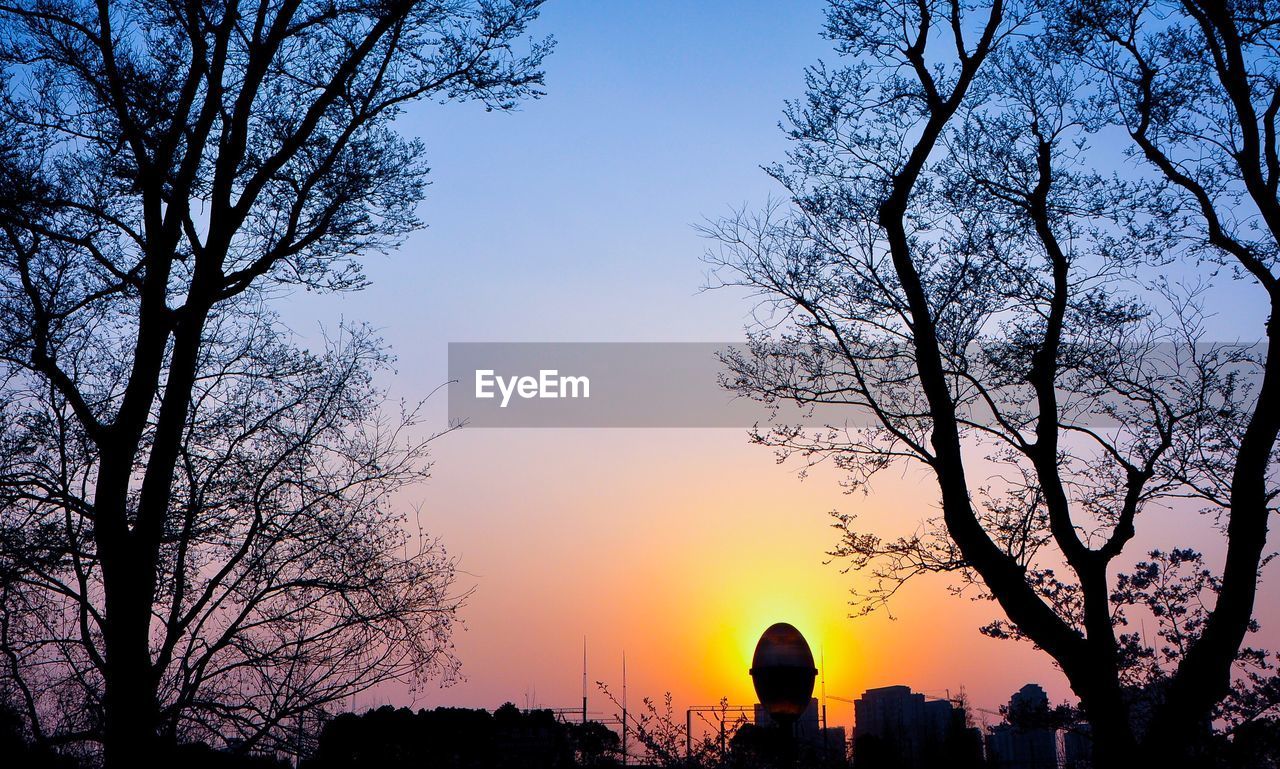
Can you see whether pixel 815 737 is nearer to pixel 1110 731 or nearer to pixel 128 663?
pixel 1110 731

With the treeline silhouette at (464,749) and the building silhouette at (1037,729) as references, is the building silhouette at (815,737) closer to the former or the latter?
the treeline silhouette at (464,749)

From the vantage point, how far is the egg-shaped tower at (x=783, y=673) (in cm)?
1134

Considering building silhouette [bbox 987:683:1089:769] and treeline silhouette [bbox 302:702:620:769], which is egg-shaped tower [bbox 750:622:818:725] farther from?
building silhouette [bbox 987:683:1089:769]

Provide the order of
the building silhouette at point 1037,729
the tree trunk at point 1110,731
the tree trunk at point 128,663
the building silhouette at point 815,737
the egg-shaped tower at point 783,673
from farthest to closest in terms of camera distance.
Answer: the building silhouette at point 1037,729 < the egg-shaped tower at point 783,673 < the building silhouette at point 815,737 < the tree trunk at point 1110,731 < the tree trunk at point 128,663

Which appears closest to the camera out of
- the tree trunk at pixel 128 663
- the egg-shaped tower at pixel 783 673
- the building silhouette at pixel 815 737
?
the tree trunk at pixel 128 663

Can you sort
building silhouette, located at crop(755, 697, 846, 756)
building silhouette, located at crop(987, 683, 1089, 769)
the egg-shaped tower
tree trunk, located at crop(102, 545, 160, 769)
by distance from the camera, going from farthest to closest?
building silhouette, located at crop(987, 683, 1089, 769)
the egg-shaped tower
building silhouette, located at crop(755, 697, 846, 756)
tree trunk, located at crop(102, 545, 160, 769)

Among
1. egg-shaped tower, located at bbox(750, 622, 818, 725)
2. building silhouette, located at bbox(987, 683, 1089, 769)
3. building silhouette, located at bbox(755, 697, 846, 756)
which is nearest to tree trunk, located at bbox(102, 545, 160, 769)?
building silhouette, located at bbox(755, 697, 846, 756)

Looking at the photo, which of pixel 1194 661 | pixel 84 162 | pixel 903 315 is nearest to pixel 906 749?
pixel 1194 661

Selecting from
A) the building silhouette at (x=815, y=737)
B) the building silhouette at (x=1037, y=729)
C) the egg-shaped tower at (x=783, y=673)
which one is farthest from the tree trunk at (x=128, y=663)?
the building silhouette at (x=1037, y=729)

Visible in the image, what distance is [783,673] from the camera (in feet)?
37.9

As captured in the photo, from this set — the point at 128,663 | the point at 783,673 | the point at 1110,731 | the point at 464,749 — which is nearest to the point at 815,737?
the point at 783,673

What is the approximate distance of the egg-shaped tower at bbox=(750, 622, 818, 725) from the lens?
1134cm

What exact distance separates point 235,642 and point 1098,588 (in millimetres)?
8829

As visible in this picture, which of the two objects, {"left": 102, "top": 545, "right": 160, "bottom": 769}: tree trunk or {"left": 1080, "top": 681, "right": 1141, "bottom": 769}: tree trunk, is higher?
{"left": 102, "top": 545, "right": 160, "bottom": 769}: tree trunk
